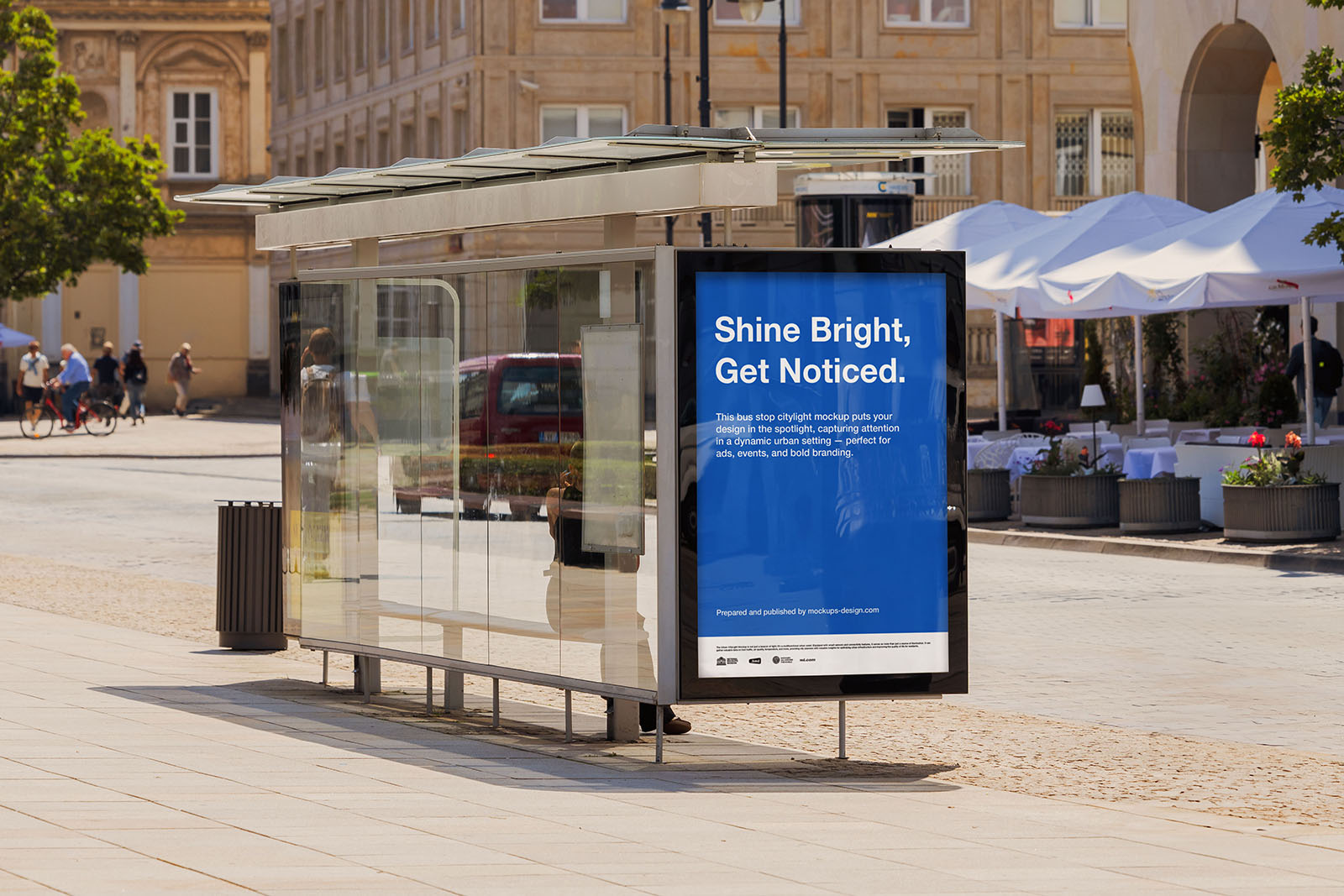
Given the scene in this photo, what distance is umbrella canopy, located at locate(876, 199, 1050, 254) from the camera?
28.2 metres

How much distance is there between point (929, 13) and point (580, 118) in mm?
8802

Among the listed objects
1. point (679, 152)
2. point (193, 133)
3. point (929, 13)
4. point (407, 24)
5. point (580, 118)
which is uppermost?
point (407, 24)

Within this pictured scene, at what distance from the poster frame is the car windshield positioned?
0.79 meters

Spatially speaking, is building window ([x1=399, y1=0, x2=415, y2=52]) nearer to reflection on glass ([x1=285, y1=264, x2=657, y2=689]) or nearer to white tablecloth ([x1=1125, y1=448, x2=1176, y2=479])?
white tablecloth ([x1=1125, y1=448, x2=1176, y2=479])

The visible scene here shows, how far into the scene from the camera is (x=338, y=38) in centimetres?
6381

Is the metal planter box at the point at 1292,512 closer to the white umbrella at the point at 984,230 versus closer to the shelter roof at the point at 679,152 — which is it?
the white umbrella at the point at 984,230

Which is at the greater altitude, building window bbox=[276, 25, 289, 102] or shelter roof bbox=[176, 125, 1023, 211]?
building window bbox=[276, 25, 289, 102]

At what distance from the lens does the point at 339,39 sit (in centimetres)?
6375

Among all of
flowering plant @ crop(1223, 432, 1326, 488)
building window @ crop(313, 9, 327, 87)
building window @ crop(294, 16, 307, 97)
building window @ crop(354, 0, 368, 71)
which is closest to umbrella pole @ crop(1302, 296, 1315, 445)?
flowering plant @ crop(1223, 432, 1326, 488)

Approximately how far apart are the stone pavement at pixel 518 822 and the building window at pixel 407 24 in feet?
161

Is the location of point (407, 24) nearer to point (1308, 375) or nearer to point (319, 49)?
point (319, 49)

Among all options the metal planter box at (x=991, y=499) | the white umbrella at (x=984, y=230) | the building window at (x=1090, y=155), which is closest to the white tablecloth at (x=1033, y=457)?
the metal planter box at (x=991, y=499)

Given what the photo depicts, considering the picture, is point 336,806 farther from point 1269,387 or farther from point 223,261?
point 223,261

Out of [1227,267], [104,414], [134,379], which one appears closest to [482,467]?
[1227,267]
